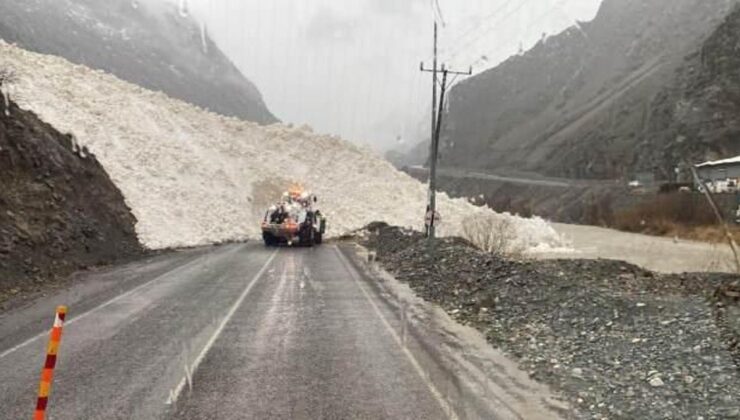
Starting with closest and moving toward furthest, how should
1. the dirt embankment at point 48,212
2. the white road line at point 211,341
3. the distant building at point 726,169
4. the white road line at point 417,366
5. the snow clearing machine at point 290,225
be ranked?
the white road line at point 417,366, the white road line at point 211,341, the dirt embankment at point 48,212, the snow clearing machine at point 290,225, the distant building at point 726,169

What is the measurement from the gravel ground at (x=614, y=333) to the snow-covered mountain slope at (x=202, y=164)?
20.7 meters

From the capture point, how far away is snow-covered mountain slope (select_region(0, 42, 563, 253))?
38062 millimetres

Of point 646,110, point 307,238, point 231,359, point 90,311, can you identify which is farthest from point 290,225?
point 646,110

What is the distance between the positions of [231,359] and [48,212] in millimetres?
15694

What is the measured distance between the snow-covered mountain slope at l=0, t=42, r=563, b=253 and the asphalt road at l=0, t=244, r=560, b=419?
712 inches

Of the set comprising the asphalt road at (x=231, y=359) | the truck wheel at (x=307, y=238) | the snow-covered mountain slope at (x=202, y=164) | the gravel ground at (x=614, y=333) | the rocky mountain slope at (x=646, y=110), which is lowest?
the asphalt road at (x=231, y=359)

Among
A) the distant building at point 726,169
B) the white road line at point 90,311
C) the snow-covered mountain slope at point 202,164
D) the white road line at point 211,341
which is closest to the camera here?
the white road line at point 211,341

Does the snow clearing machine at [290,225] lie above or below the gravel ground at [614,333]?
above

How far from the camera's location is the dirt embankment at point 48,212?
19406 mm

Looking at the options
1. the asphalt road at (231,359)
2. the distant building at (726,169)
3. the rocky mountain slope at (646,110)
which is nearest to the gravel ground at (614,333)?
the asphalt road at (231,359)

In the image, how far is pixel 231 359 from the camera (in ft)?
33.5

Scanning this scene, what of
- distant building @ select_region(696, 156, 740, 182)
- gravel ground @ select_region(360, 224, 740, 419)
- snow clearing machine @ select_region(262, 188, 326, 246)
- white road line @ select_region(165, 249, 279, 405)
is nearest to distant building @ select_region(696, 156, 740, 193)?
distant building @ select_region(696, 156, 740, 182)

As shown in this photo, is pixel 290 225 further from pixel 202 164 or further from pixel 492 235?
pixel 202 164

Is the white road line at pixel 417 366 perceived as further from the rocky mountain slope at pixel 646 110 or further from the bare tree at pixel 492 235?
the rocky mountain slope at pixel 646 110
